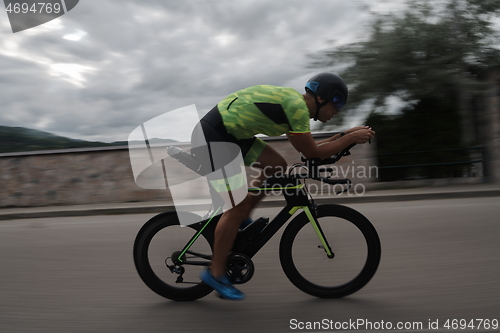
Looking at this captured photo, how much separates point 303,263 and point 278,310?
0.37 metres

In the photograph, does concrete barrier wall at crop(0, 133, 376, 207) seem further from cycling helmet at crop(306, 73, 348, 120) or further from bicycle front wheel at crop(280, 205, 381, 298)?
cycling helmet at crop(306, 73, 348, 120)

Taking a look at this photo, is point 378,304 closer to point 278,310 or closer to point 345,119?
point 278,310

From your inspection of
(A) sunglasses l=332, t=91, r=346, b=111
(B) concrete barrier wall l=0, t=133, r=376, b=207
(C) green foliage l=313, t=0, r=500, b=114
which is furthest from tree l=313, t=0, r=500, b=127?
(A) sunglasses l=332, t=91, r=346, b=111

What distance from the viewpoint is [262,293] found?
129 inches

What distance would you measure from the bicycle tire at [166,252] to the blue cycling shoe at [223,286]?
0.19 m

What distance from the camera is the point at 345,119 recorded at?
34.5 feet

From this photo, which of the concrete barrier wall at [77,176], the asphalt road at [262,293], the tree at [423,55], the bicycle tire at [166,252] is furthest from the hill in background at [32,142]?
the bicycle tire at [166,252]

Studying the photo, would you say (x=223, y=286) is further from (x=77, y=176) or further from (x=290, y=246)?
(x=77, y=176)

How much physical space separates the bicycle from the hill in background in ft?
23.5

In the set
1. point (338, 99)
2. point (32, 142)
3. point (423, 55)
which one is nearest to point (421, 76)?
point (423, 55)

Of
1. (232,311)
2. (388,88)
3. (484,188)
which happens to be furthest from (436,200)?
(232,311)

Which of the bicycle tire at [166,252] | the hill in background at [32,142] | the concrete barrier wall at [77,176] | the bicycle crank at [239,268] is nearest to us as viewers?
the bicycle crank at [239,268]

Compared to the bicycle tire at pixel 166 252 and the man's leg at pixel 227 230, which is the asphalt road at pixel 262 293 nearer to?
the bicycle tire at pixel 166 252

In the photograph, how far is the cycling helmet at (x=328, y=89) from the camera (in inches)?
111
